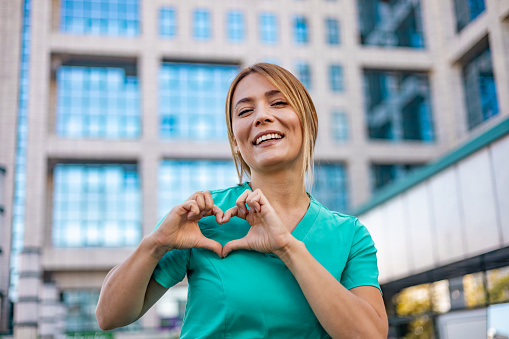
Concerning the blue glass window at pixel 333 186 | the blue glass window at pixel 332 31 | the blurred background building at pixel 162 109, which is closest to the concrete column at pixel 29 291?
the blurred background building at pixel 162 109

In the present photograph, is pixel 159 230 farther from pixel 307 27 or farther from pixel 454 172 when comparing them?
pixel 307 27

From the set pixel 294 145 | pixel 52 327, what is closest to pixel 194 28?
pixel 52 327

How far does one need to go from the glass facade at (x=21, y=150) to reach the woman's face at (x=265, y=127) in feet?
80.3

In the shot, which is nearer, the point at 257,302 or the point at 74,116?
the point at 257,302

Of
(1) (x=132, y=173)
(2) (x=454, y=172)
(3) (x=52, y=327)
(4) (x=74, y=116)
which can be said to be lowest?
(3) (x=52, y=327)

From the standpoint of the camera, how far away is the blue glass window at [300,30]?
27.4 metres

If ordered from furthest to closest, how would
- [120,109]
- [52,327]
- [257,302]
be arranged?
[120,109], [52,327], [257,302]

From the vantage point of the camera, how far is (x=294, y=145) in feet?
4.83

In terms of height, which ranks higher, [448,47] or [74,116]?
[448,47]

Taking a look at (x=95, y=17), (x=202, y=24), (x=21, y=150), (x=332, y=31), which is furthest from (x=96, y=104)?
(x=332, y=31)

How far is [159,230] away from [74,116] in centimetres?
2571

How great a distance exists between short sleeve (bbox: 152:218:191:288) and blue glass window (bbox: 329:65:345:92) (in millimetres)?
26159

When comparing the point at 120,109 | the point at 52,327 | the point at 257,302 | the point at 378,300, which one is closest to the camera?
the point at 257,302

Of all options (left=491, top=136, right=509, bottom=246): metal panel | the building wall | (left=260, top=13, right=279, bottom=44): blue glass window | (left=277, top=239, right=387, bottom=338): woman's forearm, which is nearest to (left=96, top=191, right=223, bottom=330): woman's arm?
(left=277, top=239, right=387, bottom=338): woman's forearm
